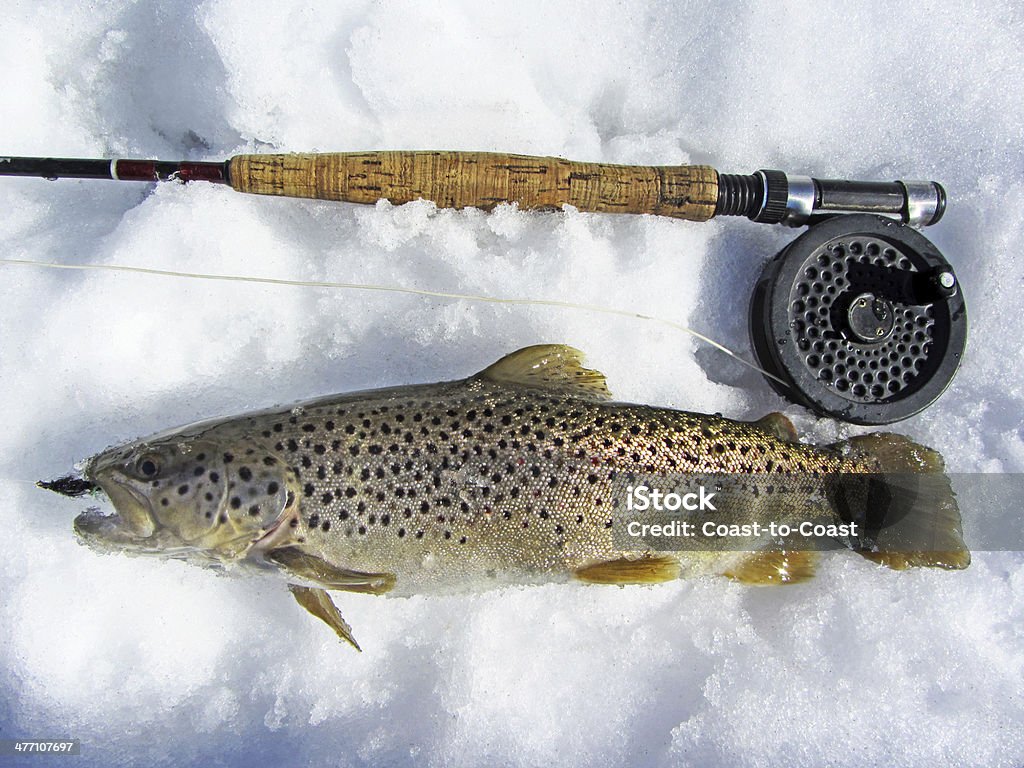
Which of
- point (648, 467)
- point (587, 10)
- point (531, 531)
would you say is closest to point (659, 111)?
point (587, 10)

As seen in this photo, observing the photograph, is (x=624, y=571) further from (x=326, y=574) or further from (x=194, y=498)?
(x=194, y=498)

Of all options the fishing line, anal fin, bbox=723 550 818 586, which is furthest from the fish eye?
anal fin, bbox=723 550 818 586

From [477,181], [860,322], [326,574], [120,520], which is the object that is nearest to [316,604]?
[326,574]

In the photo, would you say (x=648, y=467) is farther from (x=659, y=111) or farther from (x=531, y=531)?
(x=659, y=111)

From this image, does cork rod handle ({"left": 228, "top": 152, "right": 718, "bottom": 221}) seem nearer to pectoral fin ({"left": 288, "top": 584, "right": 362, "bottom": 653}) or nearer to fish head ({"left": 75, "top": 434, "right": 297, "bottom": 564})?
fish head ({"left": 75, "top": 434, "right": 297, "bottom": 564})

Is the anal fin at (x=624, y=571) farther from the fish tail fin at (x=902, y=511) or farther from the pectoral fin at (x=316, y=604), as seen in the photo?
the pectoral fin at (x=316, y=604)

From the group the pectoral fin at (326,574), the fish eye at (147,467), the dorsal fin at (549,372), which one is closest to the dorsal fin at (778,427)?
the dorsal fin at (549,372)
